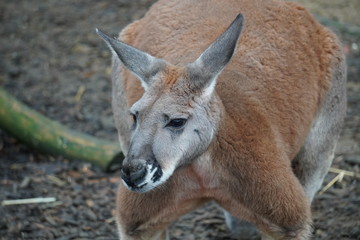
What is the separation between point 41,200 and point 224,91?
240 centimetres

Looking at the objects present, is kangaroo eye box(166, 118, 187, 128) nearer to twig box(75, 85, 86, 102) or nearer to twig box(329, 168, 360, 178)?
→ twig box(329, 168, 360, 178)

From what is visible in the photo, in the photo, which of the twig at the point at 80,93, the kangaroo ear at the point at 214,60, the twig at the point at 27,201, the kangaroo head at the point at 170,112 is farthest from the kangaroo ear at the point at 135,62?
the twig at the point at 80,93

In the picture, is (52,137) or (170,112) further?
(52,137)

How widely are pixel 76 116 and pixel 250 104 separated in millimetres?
3620

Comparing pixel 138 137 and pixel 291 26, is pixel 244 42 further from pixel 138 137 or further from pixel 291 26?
pixel 138 137

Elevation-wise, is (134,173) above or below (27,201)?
above

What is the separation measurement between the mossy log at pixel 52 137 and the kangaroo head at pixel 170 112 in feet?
8.20

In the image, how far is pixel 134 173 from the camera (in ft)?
12.5

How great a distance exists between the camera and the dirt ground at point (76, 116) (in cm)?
583

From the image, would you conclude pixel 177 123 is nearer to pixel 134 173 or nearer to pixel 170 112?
pixel 170 112

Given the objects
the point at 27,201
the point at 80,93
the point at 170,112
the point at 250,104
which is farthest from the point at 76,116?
the point at 170,112

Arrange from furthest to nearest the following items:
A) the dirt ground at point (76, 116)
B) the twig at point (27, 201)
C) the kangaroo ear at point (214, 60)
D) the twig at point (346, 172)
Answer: the twig at point (346, 172)
the twig at point (27, 201)
the dirt ground at point (76, 116)
the kangaroo ear at point (214, 60)

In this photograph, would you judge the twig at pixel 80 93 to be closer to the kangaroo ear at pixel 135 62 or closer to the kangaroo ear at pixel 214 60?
the kangaroo ear at pixel 135 62

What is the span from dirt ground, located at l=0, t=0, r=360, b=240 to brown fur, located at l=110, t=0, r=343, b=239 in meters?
1.17
